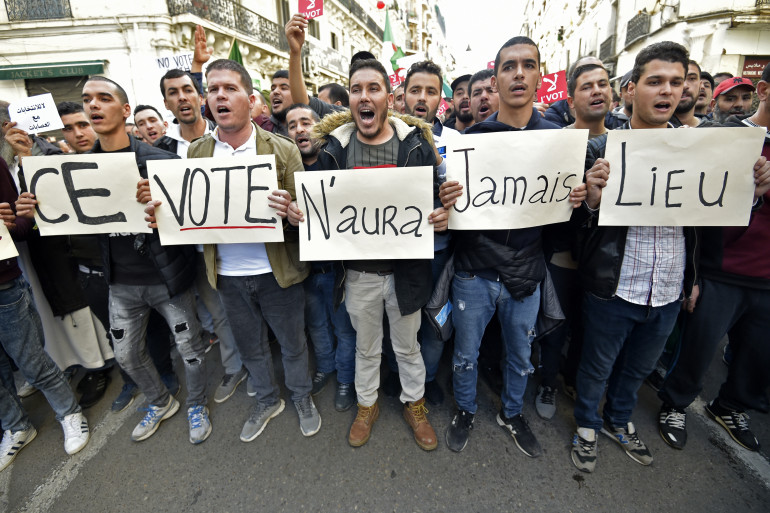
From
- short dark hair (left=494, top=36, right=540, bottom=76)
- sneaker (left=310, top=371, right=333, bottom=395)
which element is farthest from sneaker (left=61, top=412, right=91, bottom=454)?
short dark hair (left=494, top=36, right=540, bottom=76)

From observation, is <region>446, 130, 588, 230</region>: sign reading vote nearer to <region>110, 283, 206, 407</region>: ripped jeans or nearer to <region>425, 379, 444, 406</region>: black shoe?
<region>425, 379, 444, 406</region>: black shoe

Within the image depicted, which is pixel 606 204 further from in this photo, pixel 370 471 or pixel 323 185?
pixel 370 471

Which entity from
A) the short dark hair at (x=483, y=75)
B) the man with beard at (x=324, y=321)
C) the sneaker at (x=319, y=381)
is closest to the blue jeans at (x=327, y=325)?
the man with beard at (x=324, y=321)

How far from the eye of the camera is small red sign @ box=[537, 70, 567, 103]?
22.4 feet

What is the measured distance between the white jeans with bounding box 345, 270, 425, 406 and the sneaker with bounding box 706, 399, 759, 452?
2.12 m

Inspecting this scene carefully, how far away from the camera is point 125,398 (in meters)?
3.00

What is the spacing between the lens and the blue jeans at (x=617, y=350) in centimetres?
212

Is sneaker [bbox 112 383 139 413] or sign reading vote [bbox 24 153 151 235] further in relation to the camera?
sneaker [bbox 112 383 139 413]

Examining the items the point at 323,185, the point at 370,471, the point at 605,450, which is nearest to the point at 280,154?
the point at 323,185

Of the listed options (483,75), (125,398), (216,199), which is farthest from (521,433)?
(125,398)

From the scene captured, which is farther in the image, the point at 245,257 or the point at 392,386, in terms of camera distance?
the point at 392,386

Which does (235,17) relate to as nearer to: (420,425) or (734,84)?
(734,84)

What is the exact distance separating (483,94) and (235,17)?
588 inches

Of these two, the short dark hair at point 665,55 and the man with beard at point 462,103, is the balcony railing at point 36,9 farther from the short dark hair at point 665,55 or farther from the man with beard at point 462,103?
the short dark hair at point 665,55
